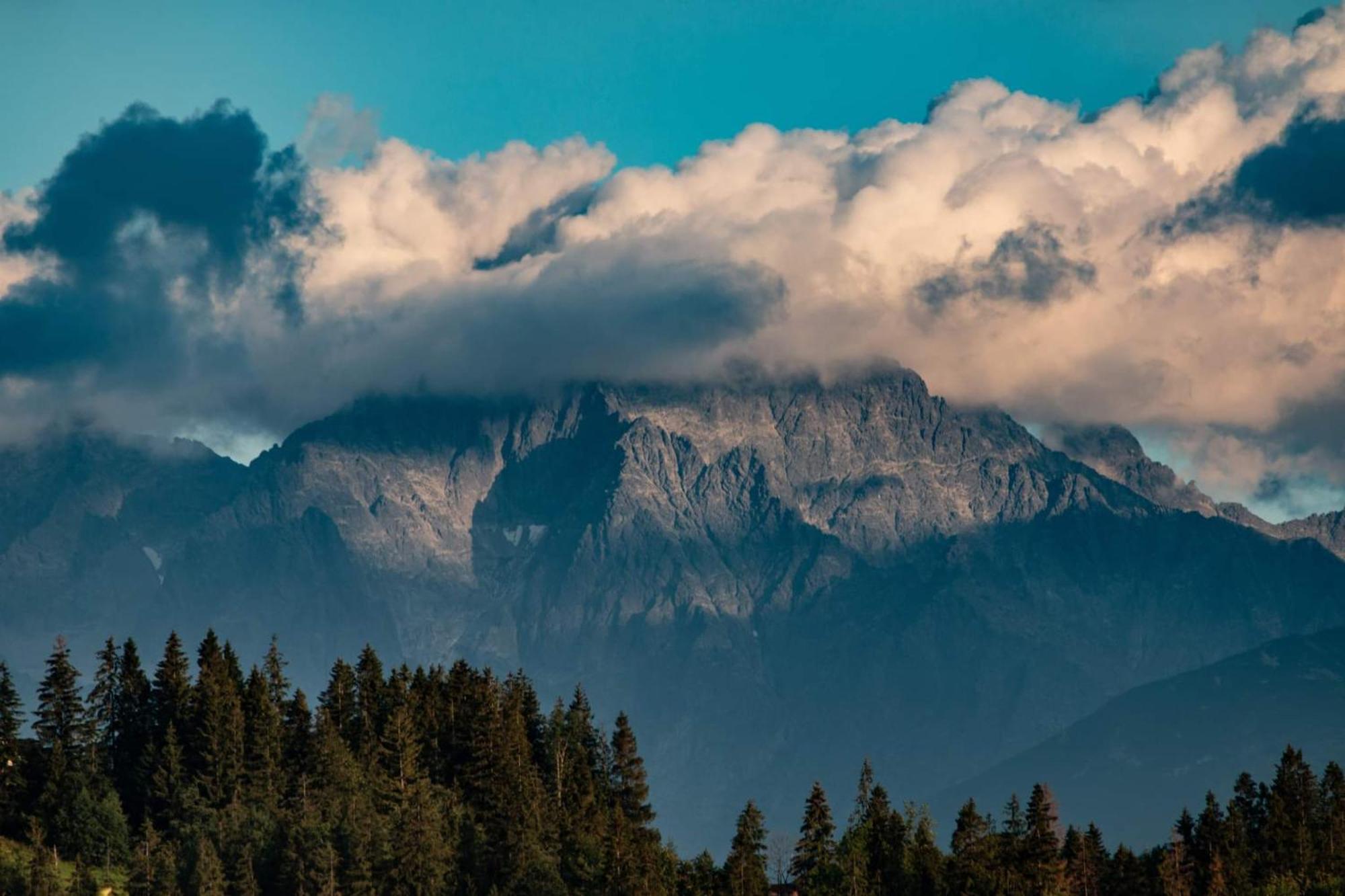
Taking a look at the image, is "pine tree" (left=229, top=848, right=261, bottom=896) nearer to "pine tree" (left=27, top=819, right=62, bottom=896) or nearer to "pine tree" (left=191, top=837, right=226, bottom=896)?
"pine tree" (left=191, top=837, right=226, bottom=896)

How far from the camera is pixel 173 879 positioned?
623 ft

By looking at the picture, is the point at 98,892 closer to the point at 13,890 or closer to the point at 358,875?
the point at 13,890

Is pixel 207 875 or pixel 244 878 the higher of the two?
pixel 244 878

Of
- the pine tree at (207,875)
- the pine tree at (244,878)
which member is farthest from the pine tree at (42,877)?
the pine tree at (244,878)

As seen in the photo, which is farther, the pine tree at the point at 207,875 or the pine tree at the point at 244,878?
the pine tree at the point at 244,878

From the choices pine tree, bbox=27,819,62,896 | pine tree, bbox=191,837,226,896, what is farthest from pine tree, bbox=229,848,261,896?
pine tree, bbox=27,819,62,896

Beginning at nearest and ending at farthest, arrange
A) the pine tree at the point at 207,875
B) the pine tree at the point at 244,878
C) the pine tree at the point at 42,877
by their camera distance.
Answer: the pine tree at the point at 42,877 < the pine tree at the point at 207,875 < the pine tree at the point at 244,878

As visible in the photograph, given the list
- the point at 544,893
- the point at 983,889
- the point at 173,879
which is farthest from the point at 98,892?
the point at 983,889

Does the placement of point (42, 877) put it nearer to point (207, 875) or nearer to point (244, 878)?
point (207, 875)

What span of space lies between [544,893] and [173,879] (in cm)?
3331

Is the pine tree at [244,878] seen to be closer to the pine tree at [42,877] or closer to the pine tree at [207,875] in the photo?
the pine tree at [207,875]

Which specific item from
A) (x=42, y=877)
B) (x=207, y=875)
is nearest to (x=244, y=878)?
(x=207, y=875)

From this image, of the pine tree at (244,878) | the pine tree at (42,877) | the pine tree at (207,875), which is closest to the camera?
the pine tree at (42,877)

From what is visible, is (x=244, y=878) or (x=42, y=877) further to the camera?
(x=244, y=878)
